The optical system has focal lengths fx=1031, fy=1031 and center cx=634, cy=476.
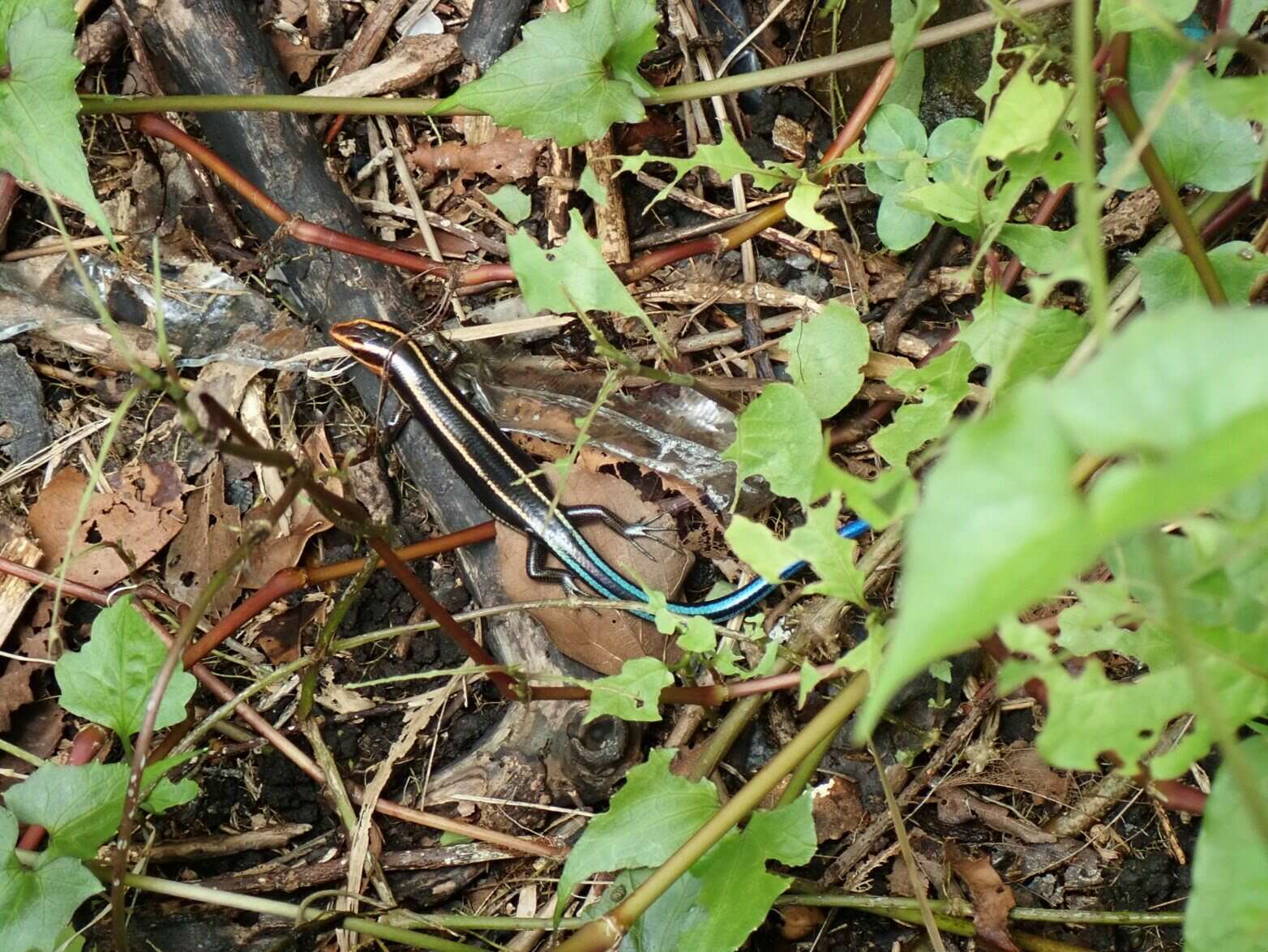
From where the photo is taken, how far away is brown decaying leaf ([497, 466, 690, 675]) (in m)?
2.79

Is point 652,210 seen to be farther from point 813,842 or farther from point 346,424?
point 813,842

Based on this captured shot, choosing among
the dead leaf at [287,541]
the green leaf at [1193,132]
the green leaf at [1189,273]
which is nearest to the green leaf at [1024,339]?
the green leaf at [1189,273]

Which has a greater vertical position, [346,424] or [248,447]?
[248,447]

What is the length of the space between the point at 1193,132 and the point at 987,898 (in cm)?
183

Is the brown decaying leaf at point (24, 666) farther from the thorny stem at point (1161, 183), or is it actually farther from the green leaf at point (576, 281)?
the thorny stem at point (1161, 183)

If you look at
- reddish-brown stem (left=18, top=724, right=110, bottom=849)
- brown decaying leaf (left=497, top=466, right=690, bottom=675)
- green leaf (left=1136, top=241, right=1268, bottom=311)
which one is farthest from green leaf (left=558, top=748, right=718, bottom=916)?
green leaf (left=1136, top=241, right=1268, bottom=311)

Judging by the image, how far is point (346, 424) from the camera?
10.4 feet

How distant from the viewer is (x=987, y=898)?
255 centimetres

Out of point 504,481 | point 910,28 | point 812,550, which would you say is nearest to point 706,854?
point 812,550

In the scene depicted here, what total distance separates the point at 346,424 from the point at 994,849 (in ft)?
7.22

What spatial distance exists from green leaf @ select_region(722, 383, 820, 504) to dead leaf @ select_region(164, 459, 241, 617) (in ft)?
5.27

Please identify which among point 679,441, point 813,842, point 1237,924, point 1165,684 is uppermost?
point 1165,684

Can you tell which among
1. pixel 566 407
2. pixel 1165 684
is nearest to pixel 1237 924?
pixel 1165 684

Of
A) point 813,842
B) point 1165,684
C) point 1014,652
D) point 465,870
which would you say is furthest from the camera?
point 465,870
